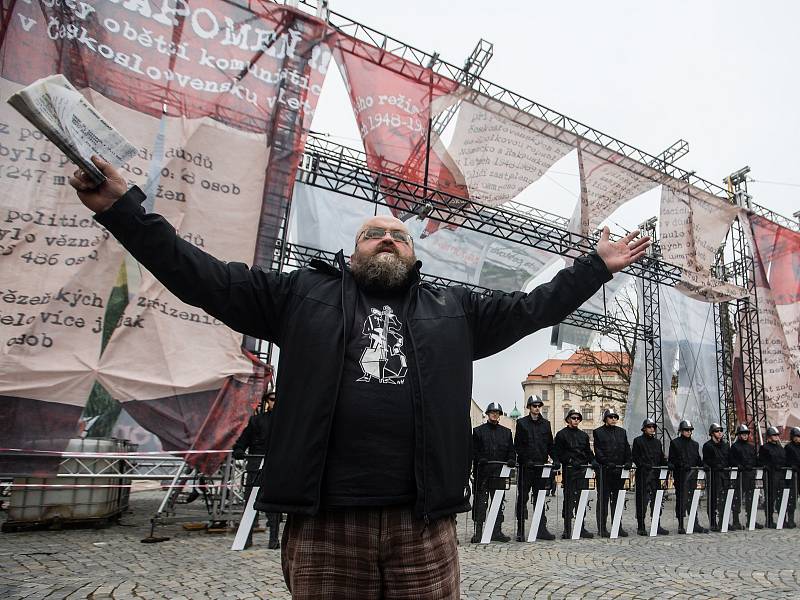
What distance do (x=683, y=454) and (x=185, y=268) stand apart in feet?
32.7

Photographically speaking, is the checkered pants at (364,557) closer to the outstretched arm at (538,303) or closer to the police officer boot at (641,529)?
the outstretched arm at (538,303)

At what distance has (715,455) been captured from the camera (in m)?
9.87

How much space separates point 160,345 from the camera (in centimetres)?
730

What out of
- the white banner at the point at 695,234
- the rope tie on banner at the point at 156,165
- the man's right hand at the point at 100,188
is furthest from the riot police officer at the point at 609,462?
the man's right hand at the point at 100,188

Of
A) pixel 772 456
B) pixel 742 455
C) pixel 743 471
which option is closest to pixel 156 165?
pixel 743 471

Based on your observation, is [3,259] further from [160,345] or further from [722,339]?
[722,339]

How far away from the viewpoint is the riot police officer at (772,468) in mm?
10242

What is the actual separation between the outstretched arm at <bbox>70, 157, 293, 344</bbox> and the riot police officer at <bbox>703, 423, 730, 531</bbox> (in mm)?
9867

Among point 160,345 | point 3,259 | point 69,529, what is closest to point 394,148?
point 160,345

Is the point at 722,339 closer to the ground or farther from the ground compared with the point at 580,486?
farther from the ground

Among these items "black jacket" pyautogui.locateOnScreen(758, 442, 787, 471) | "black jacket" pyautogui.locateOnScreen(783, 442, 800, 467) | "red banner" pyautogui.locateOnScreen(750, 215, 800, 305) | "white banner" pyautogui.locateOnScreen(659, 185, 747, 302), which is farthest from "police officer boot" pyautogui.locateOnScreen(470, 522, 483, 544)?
"red banner" pyautogui.locateOnScreen(750, 215, 800, 305)

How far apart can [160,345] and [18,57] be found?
3.81 metres

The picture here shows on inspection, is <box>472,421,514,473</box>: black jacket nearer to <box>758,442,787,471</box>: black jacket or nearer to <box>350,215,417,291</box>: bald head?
<box>758,442,787,471</box>: black jacket

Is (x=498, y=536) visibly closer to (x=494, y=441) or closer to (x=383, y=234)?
(x=494, y=441)
